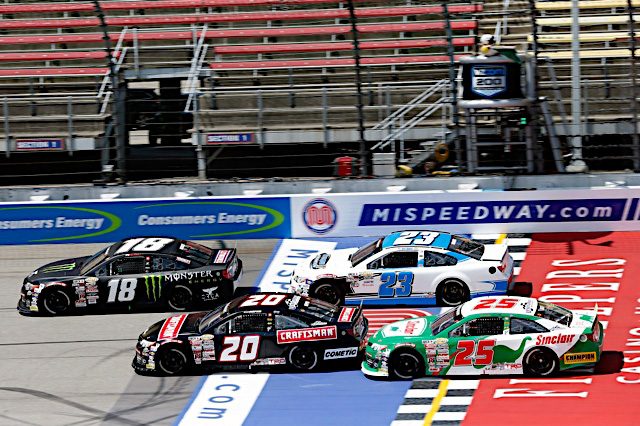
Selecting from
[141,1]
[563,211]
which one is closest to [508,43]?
[563,211]

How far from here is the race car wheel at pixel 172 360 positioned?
15.2 metres

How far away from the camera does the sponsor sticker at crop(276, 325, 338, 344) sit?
49.3 ft

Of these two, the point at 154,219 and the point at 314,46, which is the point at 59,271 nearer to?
the point at 154,219

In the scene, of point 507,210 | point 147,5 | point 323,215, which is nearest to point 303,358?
point 323,215

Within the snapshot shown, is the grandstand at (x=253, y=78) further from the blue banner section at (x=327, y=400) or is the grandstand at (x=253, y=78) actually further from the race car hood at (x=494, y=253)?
the blue banner section at (x=327, y=400)

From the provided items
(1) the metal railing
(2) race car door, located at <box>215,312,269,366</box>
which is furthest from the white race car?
(1) the metal railing

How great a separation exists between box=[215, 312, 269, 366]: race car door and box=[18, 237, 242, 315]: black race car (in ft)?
9.04

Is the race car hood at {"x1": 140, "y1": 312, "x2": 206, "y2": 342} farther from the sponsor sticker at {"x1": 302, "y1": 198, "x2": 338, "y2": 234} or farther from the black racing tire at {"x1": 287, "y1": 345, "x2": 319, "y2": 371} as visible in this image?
the sponsor sticker at {"x1": 302, "y1": 198, "x2": 338, "y2": 234}

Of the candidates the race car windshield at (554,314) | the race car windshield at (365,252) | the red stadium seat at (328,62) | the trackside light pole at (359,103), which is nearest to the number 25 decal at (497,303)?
the race car windshield at (554,314)

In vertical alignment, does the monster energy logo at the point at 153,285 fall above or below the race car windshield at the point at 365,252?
below

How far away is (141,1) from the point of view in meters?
27.6

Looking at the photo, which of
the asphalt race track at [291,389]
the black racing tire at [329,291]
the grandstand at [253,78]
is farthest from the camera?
the grandstand at [253,78]

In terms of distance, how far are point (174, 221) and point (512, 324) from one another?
9143 mm

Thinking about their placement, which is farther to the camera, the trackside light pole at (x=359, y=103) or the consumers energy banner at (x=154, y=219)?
the trackside light pole at (x=359, y=103)
